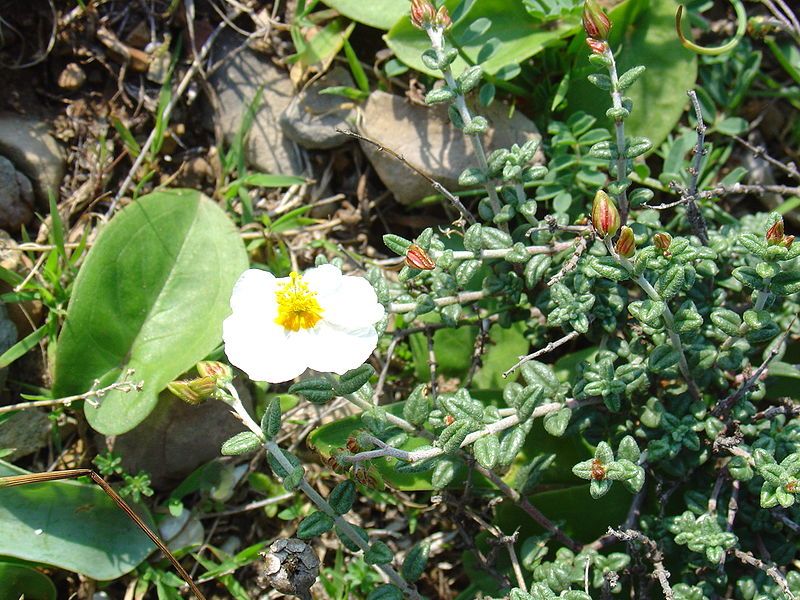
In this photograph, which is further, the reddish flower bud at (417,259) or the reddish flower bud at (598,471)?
the reddish flower bud at (417,259)

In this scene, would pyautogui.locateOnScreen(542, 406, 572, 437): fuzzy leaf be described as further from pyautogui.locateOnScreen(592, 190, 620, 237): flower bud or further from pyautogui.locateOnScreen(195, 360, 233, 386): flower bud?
pyautogui.locateOnScreen(195, 360, 233, 386): flower bud

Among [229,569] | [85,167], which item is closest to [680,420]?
[229,569]

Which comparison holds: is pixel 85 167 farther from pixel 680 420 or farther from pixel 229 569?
pixel 680 420

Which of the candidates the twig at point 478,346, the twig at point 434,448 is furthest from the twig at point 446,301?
the twig at point 434,448

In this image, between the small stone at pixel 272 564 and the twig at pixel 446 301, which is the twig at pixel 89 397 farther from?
A: the twig at pixel 446 301

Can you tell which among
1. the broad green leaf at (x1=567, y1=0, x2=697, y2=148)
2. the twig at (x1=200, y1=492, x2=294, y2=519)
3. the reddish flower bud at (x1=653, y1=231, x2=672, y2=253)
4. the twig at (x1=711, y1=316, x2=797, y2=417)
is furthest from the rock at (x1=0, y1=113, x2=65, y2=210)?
the twig at (x1=711, y1=316, x2=797, y2=417)

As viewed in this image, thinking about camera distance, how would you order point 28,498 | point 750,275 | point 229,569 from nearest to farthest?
point 750,275, point 28,498, point 229,569

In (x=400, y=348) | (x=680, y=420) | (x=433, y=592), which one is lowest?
(x=433, y=592)
